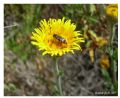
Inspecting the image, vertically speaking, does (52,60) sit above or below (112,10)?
below

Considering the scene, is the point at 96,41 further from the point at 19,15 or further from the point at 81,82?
the point at 19,15

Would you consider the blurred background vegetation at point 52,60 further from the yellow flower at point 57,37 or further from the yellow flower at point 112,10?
the yellow flower at point 57,37

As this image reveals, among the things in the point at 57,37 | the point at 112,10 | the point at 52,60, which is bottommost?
the point at 52,60

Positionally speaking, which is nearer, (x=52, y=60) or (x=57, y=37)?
(x=57, y=37)

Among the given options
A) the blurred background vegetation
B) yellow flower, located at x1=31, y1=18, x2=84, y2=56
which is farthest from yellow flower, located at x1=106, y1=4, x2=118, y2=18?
yellow flower, located at x1=31, y1=18, x2=84, y2=56

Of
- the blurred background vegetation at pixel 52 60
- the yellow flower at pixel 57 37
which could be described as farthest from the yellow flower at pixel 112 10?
the yellow flower at pixel 57 37
